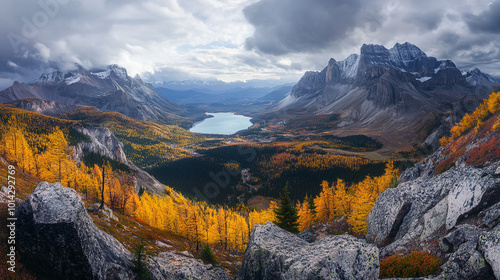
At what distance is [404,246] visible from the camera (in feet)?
71.0

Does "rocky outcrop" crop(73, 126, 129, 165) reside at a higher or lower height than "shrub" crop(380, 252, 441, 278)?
higher

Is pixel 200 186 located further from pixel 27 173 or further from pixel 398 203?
pixel 398 203

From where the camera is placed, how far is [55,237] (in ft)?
52.0

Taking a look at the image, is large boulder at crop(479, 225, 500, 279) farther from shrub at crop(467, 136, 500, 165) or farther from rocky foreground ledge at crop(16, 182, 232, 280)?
rocky foreground ledge at crop(16, 182, 232, 280)

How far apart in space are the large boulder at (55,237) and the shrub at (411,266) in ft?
77.2

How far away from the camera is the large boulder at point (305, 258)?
14.4m

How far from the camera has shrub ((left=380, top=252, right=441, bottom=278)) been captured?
633 inches

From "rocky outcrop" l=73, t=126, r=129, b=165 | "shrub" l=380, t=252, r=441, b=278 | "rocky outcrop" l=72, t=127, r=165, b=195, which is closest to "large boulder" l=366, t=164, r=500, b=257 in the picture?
"shrub" l=380, t=252, r=441, b=278

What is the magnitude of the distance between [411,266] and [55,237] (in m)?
27.3

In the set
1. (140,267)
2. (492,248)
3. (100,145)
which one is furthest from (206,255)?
(100,145)

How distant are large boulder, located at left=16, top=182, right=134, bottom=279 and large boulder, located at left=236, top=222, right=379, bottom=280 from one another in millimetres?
13433

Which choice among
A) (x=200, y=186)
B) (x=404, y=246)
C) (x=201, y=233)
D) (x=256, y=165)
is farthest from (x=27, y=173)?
(x=256, y=165)

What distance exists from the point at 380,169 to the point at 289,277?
142 meters

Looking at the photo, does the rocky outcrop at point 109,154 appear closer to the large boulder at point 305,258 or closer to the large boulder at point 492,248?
the large boulder at point 305,258
